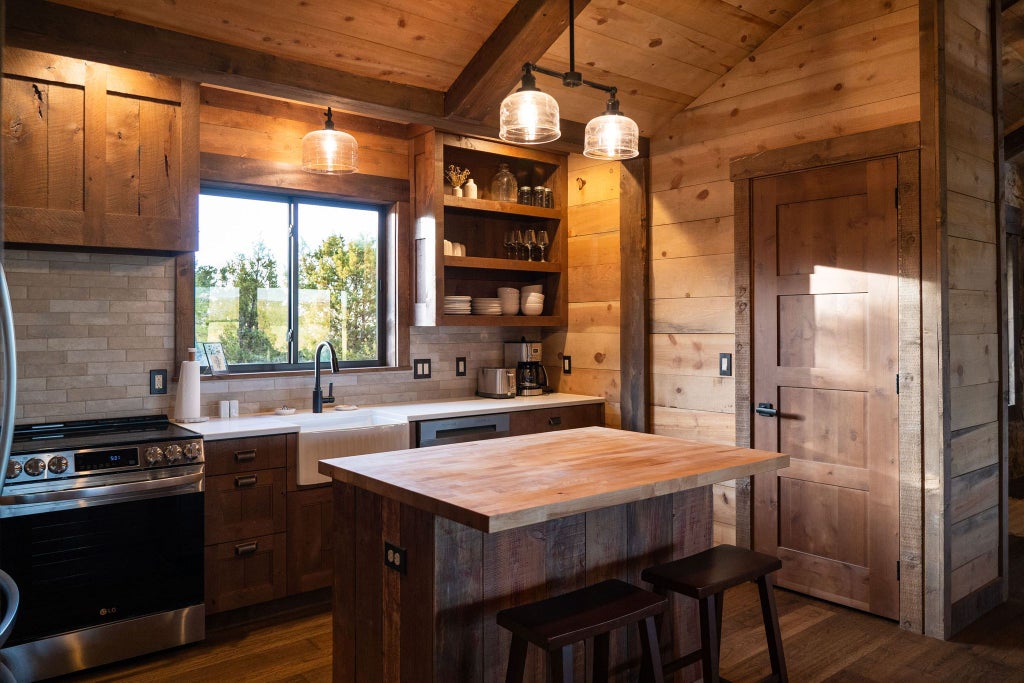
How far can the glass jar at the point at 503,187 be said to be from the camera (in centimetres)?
459

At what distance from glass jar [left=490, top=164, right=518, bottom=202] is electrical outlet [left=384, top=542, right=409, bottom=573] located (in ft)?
9.42

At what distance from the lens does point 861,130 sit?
11.1 feet

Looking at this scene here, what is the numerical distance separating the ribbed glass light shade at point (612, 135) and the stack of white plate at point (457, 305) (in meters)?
1.93

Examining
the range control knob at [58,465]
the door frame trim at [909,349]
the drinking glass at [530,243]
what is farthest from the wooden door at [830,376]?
the range control knob at [58,465]

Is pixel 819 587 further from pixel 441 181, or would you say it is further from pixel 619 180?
pixel 441 181

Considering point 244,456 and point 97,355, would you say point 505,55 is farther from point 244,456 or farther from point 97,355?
point 97,355

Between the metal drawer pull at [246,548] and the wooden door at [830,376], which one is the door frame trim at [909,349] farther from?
the metal drawer pull at [246,548]

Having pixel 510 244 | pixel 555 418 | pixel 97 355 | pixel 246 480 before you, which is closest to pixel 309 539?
pixel 246 480

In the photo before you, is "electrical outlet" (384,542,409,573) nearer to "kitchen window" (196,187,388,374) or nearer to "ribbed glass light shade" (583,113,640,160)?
"ribbed glass light shade" (583,113,640,160)

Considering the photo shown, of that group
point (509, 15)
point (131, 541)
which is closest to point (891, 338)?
point (509, 15)

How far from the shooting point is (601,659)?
82.2 inches

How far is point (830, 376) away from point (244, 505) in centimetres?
281

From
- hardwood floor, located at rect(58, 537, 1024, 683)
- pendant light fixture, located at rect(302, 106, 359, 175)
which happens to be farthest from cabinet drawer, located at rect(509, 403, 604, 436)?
pendant light fixture, located at rect(302, 106, 359, 175)

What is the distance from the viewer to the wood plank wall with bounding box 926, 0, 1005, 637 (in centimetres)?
321
